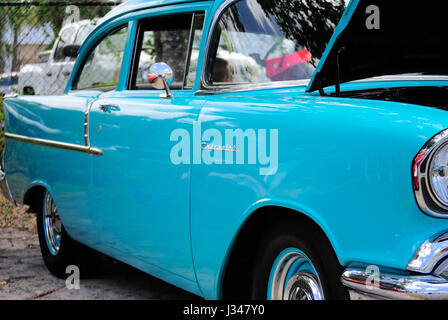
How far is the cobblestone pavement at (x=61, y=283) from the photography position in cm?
399

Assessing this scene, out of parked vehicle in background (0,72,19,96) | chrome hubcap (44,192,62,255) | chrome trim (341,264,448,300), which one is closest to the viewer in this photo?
chrome trim (341,264,448,300)

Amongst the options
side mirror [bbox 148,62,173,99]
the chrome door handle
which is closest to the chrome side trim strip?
the chrome door handle

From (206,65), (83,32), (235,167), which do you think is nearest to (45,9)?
(83,32)

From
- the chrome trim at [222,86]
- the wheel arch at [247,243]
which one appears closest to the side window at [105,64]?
the chrome trim at [222,86]

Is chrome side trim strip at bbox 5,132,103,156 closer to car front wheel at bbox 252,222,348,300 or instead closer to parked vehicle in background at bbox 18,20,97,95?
car front wheel at bbox 252,222,348,300

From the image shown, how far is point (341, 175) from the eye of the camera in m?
2.15

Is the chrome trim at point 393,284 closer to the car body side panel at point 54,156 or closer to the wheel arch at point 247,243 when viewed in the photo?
the wheel arch at point 247,243

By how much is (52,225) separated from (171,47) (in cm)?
165

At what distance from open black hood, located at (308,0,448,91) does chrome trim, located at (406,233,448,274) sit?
809mm

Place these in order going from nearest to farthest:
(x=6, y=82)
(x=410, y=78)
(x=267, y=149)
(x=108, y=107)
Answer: (x=267, y=149)
(x=410, y=78)
(x=108, y=107)
(x=6, y=82)

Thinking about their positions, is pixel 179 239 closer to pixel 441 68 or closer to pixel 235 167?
pixel 235 167

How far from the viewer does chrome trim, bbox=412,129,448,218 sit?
196 cm

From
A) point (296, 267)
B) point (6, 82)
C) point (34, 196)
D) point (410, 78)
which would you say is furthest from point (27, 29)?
point (296, 267)

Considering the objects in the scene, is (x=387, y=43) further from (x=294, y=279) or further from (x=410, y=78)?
(x=294, y=279)
